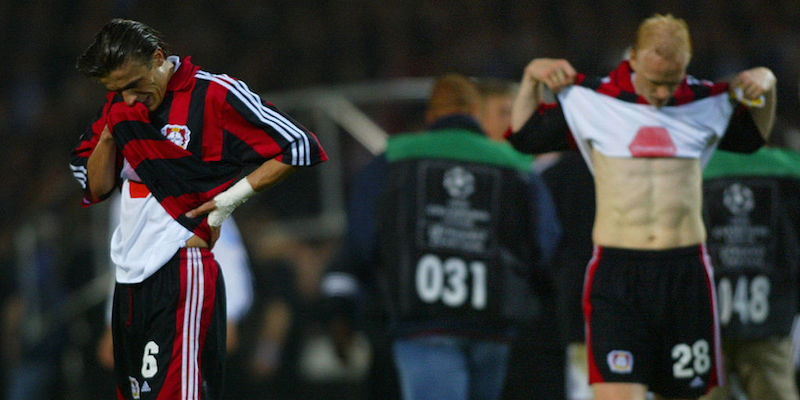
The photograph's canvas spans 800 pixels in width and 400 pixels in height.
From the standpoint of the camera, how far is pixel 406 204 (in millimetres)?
5566

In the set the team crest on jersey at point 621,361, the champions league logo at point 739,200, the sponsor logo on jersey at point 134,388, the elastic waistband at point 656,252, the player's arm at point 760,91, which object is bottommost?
the team crest on jersey at point 621,361

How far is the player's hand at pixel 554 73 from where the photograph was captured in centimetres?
482

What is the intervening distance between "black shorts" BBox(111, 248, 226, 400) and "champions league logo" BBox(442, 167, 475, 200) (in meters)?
1.85

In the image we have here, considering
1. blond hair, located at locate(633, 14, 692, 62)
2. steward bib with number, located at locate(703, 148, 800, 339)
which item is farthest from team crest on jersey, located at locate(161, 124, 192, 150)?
steward bib with number, located at locate(703, 148, 800, 339)

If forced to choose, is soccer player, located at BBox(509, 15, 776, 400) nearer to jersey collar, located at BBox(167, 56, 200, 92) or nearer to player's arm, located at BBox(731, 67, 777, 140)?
player's arm, located at BBox(731, 67, 777, 140)

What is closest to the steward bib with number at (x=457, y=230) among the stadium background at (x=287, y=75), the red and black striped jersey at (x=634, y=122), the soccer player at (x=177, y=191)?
the red and black striped jersey at (x=634, y=122)

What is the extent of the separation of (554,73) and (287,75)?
291 inches

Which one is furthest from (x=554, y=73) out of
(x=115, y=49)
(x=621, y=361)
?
(x=115, y=49)

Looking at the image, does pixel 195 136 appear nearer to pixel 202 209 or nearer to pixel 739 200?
pixel 202 209

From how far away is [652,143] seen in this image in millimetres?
4699

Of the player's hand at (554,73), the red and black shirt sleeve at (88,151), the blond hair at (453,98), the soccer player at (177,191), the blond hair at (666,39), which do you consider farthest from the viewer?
the blond hair at (453,98)

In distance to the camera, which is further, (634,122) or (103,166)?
(634,122)

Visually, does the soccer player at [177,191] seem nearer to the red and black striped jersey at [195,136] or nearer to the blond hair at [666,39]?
the red and black striped jersey at [195,136]

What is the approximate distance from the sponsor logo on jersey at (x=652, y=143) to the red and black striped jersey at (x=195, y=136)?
1.50 metres
